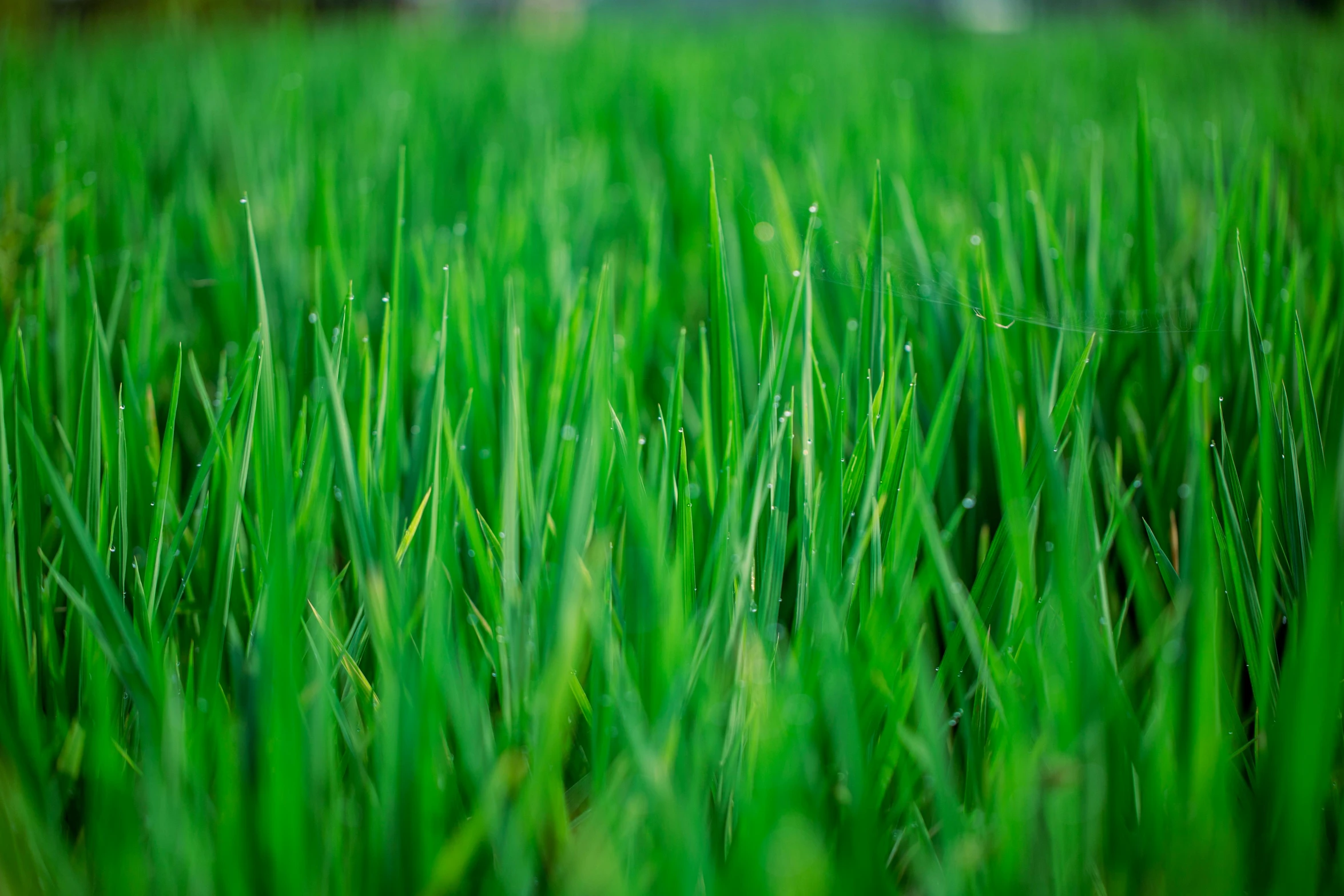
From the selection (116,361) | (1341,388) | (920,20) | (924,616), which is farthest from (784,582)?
(920,20)

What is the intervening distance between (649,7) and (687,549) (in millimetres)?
5025

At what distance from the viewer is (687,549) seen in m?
0.35

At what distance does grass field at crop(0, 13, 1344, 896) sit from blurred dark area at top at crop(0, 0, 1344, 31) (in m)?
2.95

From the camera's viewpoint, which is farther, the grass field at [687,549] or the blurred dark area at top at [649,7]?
the blurred dark area at top at [649,7]

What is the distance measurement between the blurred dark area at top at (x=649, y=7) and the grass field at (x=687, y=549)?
295 centimetres

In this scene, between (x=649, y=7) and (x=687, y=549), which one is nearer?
(x=687, y=549)

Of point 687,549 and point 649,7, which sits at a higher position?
point 649,7

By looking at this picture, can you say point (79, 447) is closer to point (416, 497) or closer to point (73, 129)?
point (416, 497)

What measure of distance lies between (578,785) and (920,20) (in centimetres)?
389

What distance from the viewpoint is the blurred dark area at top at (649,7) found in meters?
3.24

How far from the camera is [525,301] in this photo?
0.58 m

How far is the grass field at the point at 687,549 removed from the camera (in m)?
0.25

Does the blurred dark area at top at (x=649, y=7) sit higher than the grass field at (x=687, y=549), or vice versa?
the blurred dark area at top at (x=649, y=7)

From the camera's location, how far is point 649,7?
4594mm
